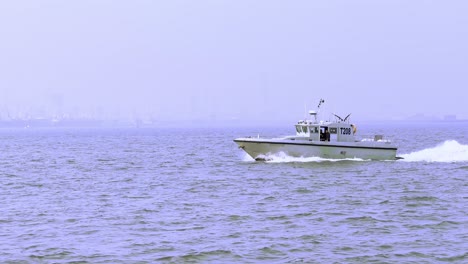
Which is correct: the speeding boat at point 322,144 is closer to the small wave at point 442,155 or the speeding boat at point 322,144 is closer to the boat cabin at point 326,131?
the boat cabin at point 326,131

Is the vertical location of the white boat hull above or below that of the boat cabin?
below

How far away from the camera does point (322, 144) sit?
164ft

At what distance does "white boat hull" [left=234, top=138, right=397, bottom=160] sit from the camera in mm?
50219

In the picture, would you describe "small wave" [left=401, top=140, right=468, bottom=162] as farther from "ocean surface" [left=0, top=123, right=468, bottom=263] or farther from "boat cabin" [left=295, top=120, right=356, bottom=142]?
"ocean surface" [left=0, top=123, right=468, bottom=263]

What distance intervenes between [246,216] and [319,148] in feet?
75.1

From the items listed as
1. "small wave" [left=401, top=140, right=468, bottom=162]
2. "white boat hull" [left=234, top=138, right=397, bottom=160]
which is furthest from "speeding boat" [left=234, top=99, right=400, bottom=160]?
"small wave" [left=401, top=140, right=468, bottom=162]

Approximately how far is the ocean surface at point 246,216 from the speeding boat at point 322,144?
0.97 m

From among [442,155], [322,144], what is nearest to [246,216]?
[322,144]

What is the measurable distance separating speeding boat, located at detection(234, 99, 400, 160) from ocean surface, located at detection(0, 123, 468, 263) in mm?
974

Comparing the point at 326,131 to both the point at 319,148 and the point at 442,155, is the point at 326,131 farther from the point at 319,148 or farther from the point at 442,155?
the point at 442,155

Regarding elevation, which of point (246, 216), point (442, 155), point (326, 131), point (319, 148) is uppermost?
point (326, 131)

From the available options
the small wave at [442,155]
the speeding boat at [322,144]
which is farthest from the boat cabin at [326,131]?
the small wave at [442,155]

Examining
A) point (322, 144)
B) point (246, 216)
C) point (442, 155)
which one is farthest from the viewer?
point (442, 155)

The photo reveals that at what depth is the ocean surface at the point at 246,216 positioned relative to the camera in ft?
69.4
